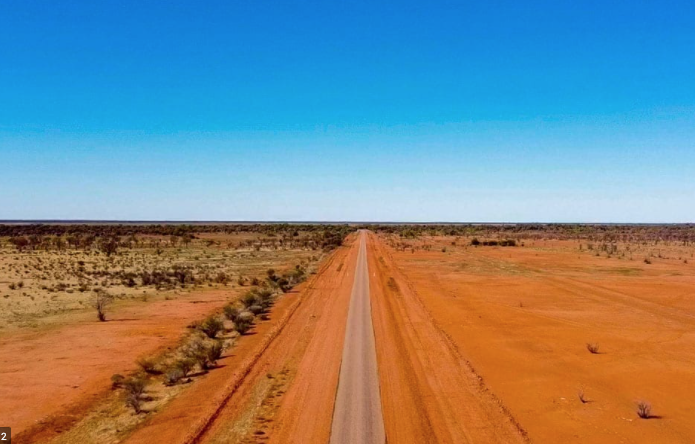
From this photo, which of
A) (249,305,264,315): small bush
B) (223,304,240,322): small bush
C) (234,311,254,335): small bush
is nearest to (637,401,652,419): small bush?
(234,311,254,335): small bush

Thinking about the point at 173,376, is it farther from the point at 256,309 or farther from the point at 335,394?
the point at 256,309

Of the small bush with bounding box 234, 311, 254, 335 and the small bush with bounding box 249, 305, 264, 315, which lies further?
the small bush with bounding box 249, 305, 264, 315

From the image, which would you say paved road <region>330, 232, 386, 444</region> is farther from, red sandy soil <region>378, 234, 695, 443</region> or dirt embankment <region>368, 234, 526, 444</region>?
red sandy soil <region>378, 234, 695, 443</region>

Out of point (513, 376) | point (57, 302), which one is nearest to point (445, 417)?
point (513, 376)

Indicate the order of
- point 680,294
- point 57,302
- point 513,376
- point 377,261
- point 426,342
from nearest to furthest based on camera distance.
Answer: point 513,376 < point 426,342 < point 57,302 < point 680,294 < point 377,261

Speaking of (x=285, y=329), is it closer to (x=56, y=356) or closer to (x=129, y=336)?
(x=129, y=336)
